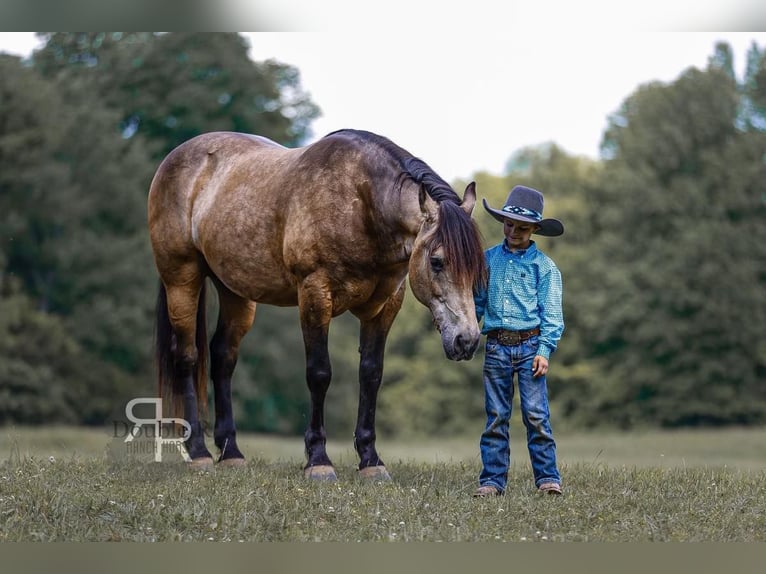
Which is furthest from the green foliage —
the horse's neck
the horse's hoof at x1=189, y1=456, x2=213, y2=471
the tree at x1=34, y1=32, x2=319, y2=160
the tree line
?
the tree at x1=34, y1=32, x2=319, y2=160

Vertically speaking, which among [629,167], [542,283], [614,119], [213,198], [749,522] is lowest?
[749,522]

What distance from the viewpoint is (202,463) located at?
28.9 ft

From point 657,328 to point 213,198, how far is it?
24.1m

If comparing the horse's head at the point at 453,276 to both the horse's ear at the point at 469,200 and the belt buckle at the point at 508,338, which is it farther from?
the belt buckle at the point at 508,338

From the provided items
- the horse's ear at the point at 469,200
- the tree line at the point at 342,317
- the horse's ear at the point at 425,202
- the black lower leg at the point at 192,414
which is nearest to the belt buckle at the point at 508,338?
the horse's ear at the point at 469,200

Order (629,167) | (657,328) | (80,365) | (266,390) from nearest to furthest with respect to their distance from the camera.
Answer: (80,365), (266,390), (657,328), (629,167)

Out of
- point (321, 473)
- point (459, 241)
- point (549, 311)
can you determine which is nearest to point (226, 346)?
point (321, 473)

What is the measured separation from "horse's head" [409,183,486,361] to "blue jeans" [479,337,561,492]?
35 cm

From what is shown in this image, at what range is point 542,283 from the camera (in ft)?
22.7

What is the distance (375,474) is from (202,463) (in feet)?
5.94

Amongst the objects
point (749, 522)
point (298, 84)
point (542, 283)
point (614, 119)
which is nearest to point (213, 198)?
point (542, 283)

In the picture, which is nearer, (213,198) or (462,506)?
(462,506)

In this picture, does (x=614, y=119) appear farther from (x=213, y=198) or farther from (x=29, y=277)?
(x=213, y=198)

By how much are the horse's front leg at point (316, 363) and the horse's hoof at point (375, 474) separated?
10.6 inches
